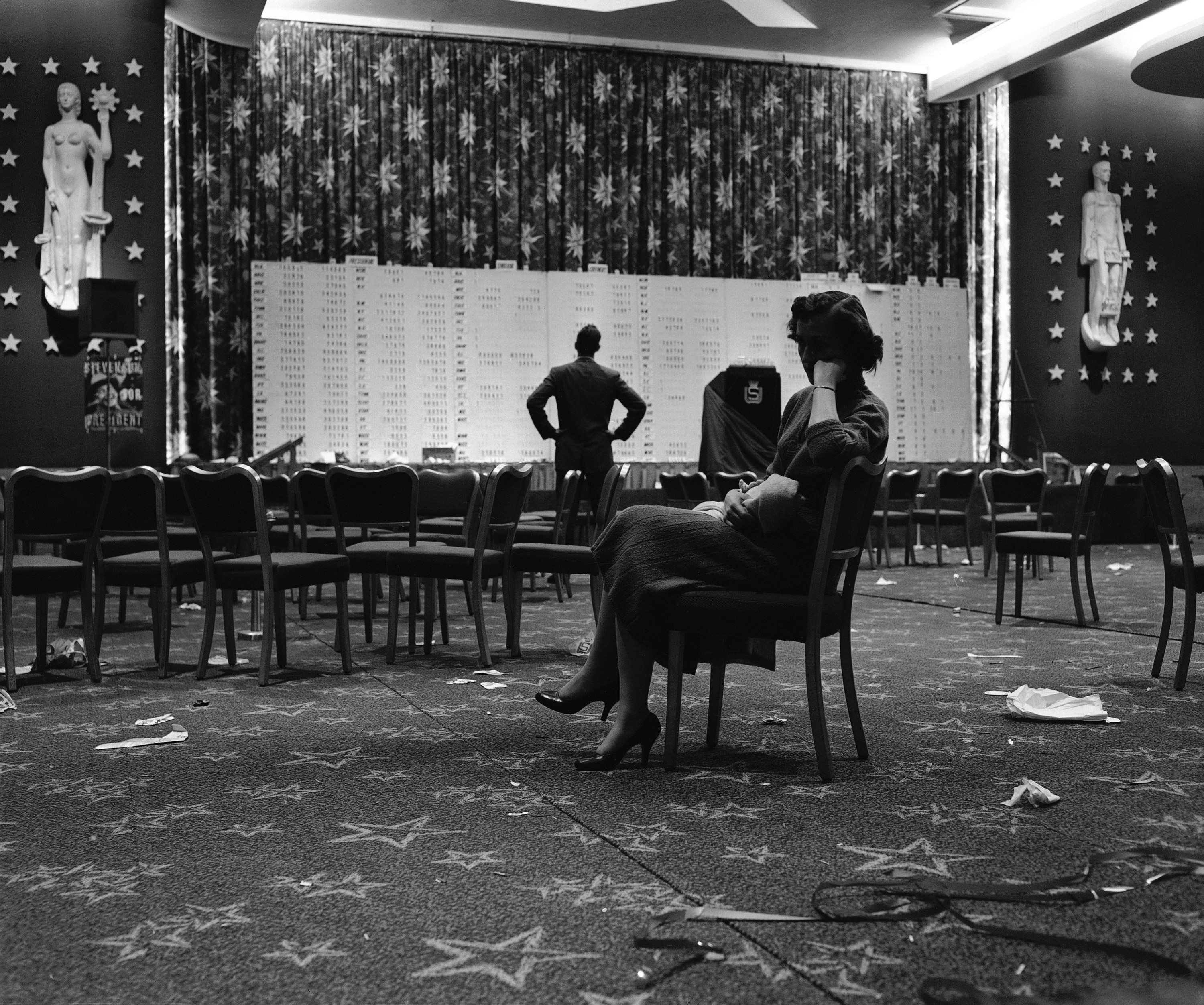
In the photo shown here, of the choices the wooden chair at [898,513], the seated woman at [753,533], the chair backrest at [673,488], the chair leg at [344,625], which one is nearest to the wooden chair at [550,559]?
the chair leg at [344,625]

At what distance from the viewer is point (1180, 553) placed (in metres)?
4.07

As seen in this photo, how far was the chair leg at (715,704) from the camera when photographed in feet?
10.2

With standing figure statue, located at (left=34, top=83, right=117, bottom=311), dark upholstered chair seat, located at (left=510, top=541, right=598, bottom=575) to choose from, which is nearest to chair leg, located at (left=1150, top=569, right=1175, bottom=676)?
dark upholstered chair seat, located at (left=510, top=541, right=598, bottom=575)

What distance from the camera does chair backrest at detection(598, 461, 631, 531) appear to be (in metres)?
4.93

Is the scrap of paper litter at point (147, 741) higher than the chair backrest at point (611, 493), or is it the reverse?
the chair backrest at point (611, 493)

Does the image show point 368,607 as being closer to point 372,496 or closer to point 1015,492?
point 372,496

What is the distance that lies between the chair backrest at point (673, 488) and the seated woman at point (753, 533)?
551cm

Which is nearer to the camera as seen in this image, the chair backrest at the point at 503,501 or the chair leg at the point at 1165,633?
the chair leg at the point at 1165,633

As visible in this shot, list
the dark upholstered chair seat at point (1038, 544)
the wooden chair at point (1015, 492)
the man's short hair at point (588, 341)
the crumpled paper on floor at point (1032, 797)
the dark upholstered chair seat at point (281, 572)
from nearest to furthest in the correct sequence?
1. the crumpled paper on floor at point (1032, 797)
2. the dark upholstered chair seat at point (281, 572)
3. the dark upholstered chair seat at point (1038, 544)
4. the man's short hair at point (588, 341)
5. the wooden chair at point (1015, 492)

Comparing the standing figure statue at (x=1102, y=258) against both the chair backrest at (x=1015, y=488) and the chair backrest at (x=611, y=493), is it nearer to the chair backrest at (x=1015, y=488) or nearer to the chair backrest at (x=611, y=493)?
the chair backrest at (x=1015, y=488)

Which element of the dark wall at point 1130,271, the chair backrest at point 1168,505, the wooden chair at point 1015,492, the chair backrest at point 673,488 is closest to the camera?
the chair backrest at point 1168,505

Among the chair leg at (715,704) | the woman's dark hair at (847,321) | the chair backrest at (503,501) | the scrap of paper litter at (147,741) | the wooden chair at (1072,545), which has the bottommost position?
the scrap of paper litter at (147,741)

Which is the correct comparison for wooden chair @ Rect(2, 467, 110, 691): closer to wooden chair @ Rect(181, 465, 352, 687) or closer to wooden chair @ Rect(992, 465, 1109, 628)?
wooden chair @ Rect(181, 465, 352, 687)

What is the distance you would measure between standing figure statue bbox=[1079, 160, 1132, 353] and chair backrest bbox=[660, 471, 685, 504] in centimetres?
619
